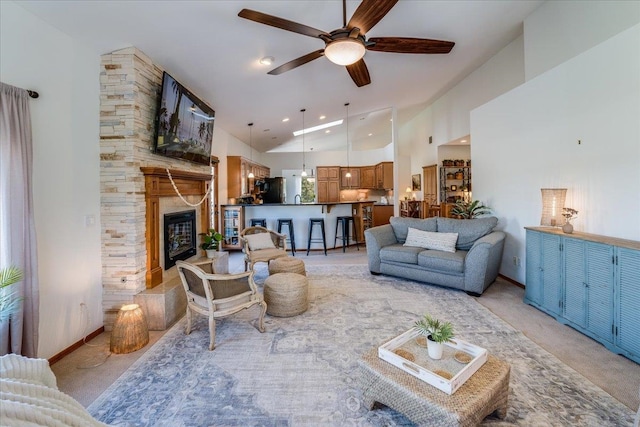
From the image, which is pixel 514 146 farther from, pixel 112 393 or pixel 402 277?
pixel 112 393

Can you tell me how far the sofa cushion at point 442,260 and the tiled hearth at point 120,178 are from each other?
11.6 feet

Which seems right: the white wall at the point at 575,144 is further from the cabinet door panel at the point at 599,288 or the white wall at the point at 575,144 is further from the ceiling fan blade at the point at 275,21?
the ceiling fan blade at the point at 275,21

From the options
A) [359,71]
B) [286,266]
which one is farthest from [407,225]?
[359,71]

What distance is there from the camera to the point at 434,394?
143 cm

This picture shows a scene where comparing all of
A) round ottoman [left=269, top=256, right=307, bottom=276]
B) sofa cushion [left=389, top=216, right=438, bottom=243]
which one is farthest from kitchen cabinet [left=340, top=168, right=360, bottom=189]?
round ottoman [left=269, top=256, right=307, bottom=276]

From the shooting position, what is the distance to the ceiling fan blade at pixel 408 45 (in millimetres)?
2762

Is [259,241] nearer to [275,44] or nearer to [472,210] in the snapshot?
[275,44]

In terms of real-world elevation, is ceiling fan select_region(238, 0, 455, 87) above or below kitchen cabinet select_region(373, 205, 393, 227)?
above

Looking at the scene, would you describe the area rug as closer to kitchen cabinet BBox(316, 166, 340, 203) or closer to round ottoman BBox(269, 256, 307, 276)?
round ottoman BBox(269, 256, 307, 276)

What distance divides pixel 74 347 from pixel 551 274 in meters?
4.75

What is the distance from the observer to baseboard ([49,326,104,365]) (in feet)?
7.77

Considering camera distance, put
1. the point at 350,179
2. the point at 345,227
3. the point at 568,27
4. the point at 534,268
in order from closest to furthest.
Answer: the point at 534,268 < the point at 568,27 < the point at 345,227 < the point at 350,179

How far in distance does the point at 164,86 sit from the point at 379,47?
7.47 feet

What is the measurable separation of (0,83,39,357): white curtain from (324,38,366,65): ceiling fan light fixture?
7.71 ft
